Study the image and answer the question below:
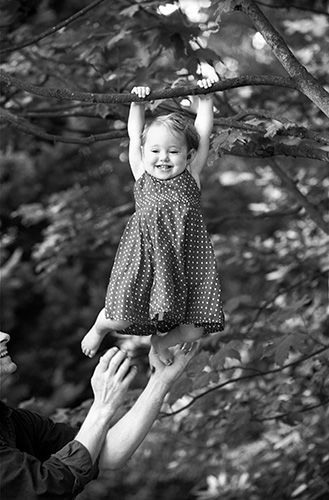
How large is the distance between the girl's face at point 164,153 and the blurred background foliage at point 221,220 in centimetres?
33

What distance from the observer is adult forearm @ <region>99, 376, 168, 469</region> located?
3.03m

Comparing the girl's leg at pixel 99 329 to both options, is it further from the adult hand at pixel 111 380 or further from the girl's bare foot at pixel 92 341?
the adult hand at pixel 111 380

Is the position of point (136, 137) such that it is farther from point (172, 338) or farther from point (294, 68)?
point (172, 338)

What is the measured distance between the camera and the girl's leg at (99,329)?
8.66 ft

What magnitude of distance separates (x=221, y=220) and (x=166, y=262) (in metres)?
2.76

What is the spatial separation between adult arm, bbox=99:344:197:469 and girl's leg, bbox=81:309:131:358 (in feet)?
0.89

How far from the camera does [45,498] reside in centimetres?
269

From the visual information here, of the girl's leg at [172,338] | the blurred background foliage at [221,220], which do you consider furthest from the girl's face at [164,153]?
the girl's leg at [172,338]

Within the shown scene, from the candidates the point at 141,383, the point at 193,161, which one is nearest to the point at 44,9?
the point at 193,161

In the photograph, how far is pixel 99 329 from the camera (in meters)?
2.75

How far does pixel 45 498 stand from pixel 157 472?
631 centimetres

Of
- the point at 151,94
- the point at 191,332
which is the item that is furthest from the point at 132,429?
the point at 151,94

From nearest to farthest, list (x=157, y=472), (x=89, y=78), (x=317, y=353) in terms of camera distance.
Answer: (x=317, y=353) → (x=89, y=78) → (x=157, y=472)

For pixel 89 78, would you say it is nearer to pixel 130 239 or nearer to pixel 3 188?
pixel 130 239
